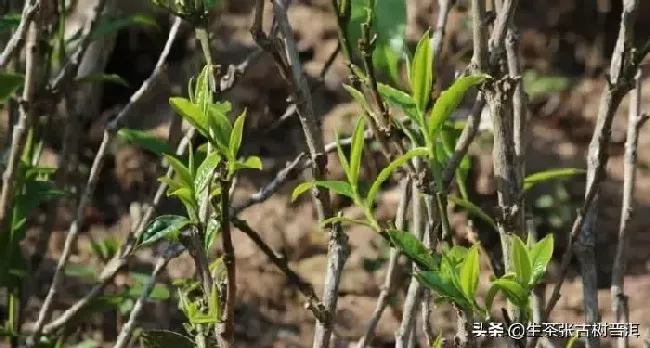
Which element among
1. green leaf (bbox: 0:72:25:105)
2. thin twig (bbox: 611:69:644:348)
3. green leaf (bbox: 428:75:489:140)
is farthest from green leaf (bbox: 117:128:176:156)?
thin twig (bbox: 611:69:644:348)

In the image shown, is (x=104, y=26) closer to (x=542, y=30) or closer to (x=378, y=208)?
(x=378, y=208)

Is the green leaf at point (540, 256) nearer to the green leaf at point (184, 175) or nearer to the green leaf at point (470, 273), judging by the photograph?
the green leaf at point (470, 273)

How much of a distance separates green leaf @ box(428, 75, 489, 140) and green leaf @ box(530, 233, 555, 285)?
0.16 meters

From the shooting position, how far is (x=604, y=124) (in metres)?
1.08

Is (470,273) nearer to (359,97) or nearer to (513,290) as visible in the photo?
(513,290)

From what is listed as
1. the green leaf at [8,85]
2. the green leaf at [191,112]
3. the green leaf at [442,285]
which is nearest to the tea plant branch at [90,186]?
the green leaf at [8,85]

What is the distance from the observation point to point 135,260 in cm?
253

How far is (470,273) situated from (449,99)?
18cm

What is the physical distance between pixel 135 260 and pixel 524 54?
172 cm

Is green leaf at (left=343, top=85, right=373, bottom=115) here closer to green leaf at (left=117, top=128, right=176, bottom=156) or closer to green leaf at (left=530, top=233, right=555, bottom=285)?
green leaf at (left=530, top=233, right=555, bottom=285)

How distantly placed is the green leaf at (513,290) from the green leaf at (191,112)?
0.33 meters

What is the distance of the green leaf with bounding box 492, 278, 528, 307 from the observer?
95 cm

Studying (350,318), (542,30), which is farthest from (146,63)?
(542,30)

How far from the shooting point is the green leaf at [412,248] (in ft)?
3.28
